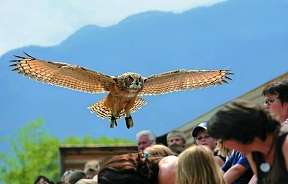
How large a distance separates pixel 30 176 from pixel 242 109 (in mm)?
25298

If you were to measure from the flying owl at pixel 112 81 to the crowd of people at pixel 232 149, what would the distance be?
11.8ft

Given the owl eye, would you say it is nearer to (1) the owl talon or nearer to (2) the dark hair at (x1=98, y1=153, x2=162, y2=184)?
(1) the owl talon

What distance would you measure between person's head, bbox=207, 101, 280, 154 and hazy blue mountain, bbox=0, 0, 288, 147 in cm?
2383

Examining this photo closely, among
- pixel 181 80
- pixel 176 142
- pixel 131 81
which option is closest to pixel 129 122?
pixel 131 81

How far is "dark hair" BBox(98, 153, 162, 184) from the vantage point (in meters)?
3.38

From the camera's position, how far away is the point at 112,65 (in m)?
38.6

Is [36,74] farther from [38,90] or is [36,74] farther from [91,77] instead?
[38,90]

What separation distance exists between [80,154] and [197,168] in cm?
671

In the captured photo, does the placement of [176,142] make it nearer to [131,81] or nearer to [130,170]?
[131,81]

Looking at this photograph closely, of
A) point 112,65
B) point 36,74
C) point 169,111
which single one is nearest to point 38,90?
point 112,65

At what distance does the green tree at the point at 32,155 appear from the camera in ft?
91.0

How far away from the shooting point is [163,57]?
36812 millimetres

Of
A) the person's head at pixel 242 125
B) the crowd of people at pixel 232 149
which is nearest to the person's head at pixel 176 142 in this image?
the crowd of people at pixel 232 149

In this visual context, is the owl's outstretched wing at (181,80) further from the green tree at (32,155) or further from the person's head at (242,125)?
the green tree at (32,155)
